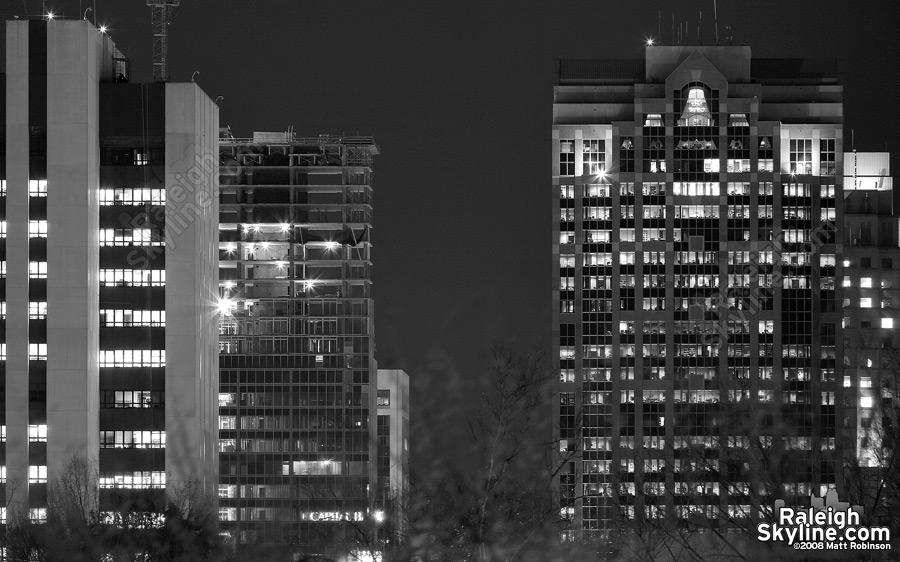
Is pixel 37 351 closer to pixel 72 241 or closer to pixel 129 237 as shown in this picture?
pixel 72 241

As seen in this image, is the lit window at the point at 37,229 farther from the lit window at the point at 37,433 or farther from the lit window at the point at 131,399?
the lit window at the point at 37,433

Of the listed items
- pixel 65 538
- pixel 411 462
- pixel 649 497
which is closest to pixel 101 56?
pixel 65 538

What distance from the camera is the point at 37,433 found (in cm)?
18025

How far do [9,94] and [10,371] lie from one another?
30.0m

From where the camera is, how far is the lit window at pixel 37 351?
18312 centimetres

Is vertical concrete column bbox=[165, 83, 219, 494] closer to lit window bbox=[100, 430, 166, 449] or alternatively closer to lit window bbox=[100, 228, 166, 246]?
lit window bbox=[100, 430, 166, 449]

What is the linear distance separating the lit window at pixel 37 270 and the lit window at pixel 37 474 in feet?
67.9

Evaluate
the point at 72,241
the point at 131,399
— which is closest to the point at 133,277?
the point at 72,241

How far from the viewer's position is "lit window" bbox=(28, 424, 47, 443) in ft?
591

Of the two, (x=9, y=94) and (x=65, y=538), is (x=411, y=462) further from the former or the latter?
(x=9, y=94)

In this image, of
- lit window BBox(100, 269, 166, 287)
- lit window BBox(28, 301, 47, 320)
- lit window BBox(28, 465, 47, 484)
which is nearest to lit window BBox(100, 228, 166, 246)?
lit window BBox(100, 269, 166, 287)

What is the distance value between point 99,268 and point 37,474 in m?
23.7

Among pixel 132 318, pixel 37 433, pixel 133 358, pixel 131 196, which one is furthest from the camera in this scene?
pixel 131 196

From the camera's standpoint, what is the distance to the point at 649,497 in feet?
345
